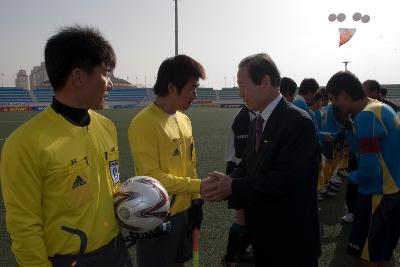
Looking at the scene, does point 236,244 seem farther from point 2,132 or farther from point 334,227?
point 2,132

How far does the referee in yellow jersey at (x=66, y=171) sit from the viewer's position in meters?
1.70

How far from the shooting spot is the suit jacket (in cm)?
230

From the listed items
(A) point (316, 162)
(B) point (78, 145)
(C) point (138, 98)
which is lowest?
(C) point (138, 98)

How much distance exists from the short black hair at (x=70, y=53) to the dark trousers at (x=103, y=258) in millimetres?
890

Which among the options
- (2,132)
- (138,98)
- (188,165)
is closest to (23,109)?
(138,98)

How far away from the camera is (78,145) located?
1.92 metres

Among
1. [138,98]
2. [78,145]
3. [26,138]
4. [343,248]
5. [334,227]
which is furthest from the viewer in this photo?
[138,98]

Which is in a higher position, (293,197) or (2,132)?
(293,197)

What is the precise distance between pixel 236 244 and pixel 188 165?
1.44 meters

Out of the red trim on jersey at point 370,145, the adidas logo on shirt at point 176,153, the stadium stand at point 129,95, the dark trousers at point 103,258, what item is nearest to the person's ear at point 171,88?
the adidas logo on shirt at point 176,153

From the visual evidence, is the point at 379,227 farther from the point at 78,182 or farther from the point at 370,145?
the point at 78,182

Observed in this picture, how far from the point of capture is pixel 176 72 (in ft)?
9.49

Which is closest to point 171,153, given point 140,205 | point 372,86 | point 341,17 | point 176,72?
point 176,72

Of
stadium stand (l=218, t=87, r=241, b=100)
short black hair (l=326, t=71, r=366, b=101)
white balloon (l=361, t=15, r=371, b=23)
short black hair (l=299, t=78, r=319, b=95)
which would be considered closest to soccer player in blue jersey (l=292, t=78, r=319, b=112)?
short black hair (l=299, t=78, r=319, b=95)
